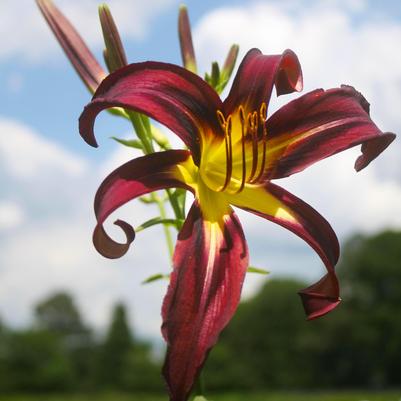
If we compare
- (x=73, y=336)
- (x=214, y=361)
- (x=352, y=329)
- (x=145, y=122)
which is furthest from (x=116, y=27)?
(x=73, y=336)

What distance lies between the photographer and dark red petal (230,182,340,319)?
825mm

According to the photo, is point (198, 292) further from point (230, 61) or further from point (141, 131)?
point (230, 61)

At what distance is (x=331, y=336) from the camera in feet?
112

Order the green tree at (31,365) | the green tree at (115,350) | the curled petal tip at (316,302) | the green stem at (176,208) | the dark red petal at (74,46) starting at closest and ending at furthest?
the curled petal tip at (316,302) → the green stem at (176,208) → the dark red petal at (74,46) → the green tree at (31,365) → the green tree at (115,350)

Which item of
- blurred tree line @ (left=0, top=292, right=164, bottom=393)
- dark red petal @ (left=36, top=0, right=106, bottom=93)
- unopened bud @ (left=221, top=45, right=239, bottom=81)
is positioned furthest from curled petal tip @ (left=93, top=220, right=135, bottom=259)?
blurred tree line @ (left=0, top=292, right=164, bottom=393)

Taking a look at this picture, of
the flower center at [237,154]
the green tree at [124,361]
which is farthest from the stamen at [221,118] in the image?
the green tree at [124,361]

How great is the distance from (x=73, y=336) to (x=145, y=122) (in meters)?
46.6

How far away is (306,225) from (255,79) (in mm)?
189

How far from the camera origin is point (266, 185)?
2.97 feet

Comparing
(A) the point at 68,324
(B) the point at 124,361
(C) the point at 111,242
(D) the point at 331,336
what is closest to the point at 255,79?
(C) the point at 111,242

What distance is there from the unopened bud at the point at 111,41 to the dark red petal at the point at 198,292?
0.80 feet

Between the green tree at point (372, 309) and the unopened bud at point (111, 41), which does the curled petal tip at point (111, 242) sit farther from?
the green tree at point (372, 309)

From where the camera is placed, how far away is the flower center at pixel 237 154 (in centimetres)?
86

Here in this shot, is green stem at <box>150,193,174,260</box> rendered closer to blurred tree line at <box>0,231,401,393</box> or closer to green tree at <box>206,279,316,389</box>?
blurred tree line at <box>0,231,401,393</box>
